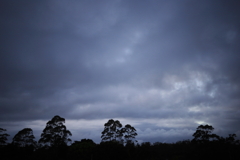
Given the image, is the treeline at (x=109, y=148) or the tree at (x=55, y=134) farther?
the tree at (x=55, y=134)

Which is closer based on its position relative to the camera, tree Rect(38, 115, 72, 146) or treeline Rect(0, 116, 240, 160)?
treeline Rect(0, 116, 240, 160)

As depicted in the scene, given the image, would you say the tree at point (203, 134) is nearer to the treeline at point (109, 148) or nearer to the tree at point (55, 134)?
the treeline at point (109, 148)

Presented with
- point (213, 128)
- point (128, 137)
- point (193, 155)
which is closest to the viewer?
point (193, 155)

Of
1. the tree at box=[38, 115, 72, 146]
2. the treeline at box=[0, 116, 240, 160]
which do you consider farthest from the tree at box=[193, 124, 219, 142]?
the tree at box=[38, 115, 72, 146]

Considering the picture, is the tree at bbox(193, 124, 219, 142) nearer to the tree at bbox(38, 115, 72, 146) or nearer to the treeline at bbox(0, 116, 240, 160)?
the treeline at bbox(0, 116, 240, 160)

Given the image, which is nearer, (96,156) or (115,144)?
(96,156)

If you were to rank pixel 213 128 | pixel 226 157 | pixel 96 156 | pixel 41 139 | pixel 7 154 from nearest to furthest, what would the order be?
1. pixel 226 157
2. pixel 96 156
3. pixel 7 154
4. pixel 213 128
5. pixel 41 139

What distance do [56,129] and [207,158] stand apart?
3386 centimetres

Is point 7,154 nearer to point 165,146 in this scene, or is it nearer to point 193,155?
point 193,155

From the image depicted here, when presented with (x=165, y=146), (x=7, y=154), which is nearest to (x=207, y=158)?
(x=165, y=146)

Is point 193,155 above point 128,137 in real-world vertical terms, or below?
below

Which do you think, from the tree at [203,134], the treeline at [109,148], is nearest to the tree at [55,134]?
the treeline at [109,148]

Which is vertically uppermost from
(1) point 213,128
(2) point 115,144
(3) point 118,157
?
(1) point 213,128

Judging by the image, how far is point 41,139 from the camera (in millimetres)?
38094
